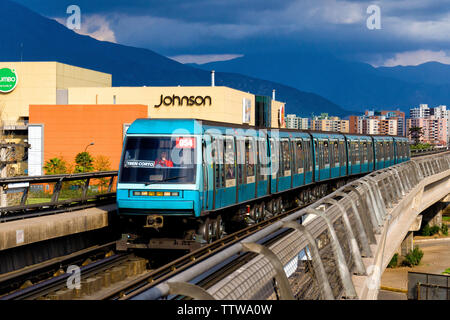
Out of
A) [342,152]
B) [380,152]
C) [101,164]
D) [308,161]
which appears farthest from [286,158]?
[101,164]

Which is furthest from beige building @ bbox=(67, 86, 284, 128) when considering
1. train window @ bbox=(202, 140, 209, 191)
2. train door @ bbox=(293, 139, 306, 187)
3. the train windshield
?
the train windshield

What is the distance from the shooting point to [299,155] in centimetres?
2662

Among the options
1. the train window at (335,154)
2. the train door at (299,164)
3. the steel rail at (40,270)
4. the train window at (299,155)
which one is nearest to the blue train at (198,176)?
the steel rail at (40,270)

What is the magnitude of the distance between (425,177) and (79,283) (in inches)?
1099

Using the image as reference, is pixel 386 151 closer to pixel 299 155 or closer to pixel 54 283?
pixel 299 155

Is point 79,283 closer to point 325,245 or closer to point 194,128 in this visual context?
point 194,128

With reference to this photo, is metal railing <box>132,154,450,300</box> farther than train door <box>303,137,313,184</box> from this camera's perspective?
No

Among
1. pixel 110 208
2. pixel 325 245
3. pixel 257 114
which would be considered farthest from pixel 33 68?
pixel 325 245

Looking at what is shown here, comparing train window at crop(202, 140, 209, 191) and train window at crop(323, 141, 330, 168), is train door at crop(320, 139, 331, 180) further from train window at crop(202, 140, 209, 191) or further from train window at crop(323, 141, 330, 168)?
train window at crop(202, 140, 209, 191)

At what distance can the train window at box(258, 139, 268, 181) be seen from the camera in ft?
67.9

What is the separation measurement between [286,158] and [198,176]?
10167 millimetres

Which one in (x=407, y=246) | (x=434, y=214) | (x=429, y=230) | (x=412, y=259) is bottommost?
(x=412, y=259)

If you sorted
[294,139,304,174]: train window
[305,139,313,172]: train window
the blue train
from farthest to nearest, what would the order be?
[305,139,313,172]: train window → [294,139,304,174]: train window → the blue train

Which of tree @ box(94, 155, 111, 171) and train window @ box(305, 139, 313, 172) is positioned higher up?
train window @ box(305, 139, 313, 172)
